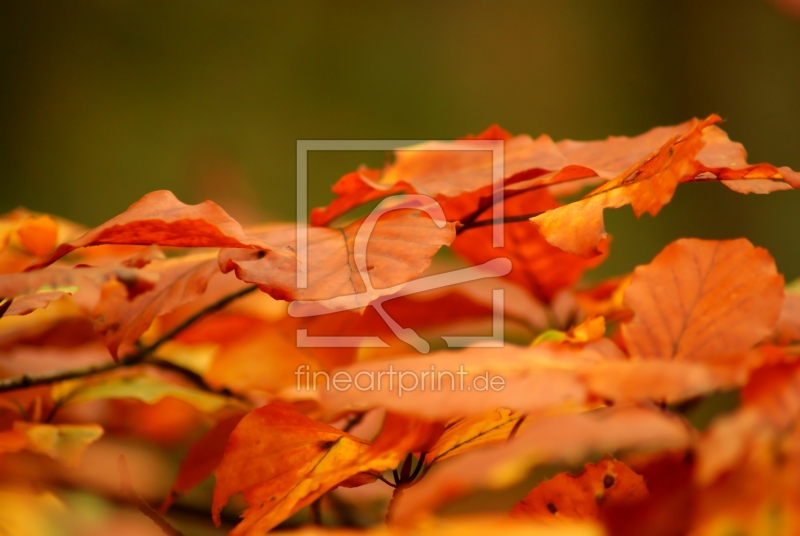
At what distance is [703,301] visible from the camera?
0.76 feet

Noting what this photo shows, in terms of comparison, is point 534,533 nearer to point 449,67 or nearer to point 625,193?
point 625,193

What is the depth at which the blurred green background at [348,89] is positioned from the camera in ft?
4.01

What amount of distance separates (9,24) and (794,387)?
146 cm

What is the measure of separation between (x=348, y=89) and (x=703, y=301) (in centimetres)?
119

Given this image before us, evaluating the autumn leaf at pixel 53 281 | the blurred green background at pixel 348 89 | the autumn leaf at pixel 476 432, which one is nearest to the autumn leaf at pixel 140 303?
the autumn leaf at pixel 53 281

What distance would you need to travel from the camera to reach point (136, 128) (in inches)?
49.4

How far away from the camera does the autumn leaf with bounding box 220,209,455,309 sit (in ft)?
0.79

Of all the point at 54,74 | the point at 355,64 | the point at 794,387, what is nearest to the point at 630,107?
the point at 355,64

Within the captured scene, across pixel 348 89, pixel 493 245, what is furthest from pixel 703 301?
pixel 348 89

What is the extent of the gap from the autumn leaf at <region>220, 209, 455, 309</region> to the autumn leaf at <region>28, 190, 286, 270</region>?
0.03 ft

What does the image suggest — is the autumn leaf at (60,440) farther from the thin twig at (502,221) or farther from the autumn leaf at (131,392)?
the thin twig at (502,221)

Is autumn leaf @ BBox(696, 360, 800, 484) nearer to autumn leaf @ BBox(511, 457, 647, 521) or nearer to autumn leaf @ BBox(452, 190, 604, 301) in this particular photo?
autumn leaf @ BBox(511, 457, 647, 521)

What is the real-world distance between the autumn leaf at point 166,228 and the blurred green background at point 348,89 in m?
0.98

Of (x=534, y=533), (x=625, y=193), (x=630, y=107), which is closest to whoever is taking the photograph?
(x=534, y=533)
